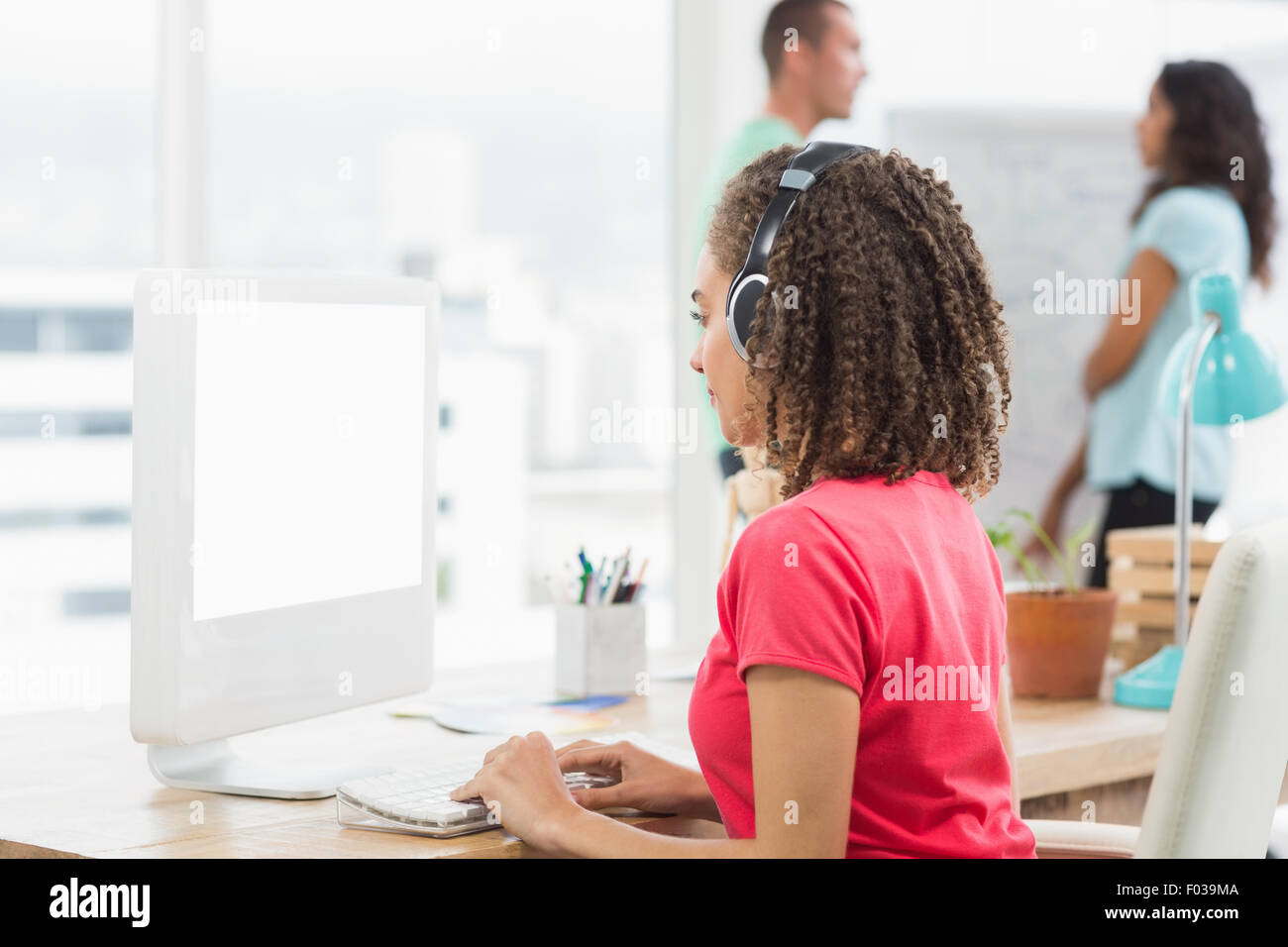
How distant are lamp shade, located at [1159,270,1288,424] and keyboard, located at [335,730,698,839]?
104cm

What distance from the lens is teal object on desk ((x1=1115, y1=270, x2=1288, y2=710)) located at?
6.53 feet

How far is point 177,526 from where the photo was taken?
1263mm

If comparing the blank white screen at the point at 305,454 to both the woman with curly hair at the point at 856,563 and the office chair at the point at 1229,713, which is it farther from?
the office chair at the point at 1229,713

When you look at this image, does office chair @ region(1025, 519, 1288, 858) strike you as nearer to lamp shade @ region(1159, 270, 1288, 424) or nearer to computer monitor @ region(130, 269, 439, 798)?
computer monitor @ region(130, 269, 439, 798)

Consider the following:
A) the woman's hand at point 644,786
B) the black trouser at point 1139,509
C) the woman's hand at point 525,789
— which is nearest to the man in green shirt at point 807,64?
the black trouser at point 1139,509

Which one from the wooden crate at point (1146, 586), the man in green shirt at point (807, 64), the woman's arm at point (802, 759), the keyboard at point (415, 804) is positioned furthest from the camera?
the man in green shirt at point (807, 64)

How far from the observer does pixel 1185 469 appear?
6.67ft

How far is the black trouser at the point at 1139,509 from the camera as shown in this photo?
9.46 ft

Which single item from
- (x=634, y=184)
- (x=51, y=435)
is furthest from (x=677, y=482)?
(x=51, y=435)

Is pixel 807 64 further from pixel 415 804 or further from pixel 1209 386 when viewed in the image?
pixel 415 804

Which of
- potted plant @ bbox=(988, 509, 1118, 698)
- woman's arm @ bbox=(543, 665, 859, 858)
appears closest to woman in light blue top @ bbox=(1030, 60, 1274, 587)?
potted plant @ bbox=(988, 509, 1118, 698)

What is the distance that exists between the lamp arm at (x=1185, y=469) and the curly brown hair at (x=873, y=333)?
938mm

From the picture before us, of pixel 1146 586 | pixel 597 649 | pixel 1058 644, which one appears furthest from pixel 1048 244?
pixel 597 649
